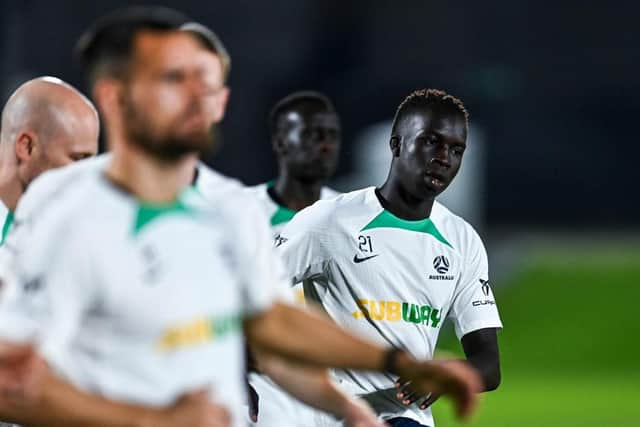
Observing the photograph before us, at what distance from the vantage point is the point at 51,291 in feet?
14.6

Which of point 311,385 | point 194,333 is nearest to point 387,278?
point 311,385

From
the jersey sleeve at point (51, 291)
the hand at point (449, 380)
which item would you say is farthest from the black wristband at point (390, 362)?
the jersey sleeve at point (51, 291)

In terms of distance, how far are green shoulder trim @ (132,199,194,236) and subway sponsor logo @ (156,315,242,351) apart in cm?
29

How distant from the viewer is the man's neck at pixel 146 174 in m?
4.62

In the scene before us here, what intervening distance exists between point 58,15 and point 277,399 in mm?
15716

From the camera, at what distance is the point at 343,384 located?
7.38 m

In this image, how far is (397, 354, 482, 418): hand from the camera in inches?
196

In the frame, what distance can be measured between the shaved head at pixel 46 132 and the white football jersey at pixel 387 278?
1038mm

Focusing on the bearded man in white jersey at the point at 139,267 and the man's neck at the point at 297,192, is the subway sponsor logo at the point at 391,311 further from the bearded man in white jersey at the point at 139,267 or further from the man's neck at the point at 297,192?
the man's neck at the point at 297,192

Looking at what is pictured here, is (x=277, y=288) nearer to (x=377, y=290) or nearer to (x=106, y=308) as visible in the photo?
(x=106, y=308)

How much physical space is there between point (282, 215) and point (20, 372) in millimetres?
5603

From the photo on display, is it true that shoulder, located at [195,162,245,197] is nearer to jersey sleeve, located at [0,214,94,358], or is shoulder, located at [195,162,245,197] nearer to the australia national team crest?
jersey sleeve, located at [0,214,94,358]

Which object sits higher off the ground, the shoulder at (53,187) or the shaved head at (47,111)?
the shoulder at (53,187)

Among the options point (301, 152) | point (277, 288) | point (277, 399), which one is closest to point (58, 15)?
point (301, 152)
